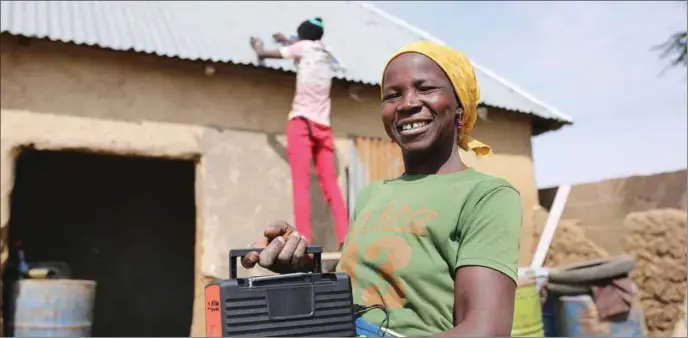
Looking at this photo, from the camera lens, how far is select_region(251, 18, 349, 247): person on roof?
507cm

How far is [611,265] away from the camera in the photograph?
486cm

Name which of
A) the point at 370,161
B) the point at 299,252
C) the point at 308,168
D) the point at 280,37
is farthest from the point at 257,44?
the point at 299,252

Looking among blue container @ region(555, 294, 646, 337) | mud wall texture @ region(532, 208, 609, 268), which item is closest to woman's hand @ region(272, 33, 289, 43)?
blue container @ region(555, 294, 646, 337)

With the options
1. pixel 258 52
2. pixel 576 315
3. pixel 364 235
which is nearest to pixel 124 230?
pixel 258 52

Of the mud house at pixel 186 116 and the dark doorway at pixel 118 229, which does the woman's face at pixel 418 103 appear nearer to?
the mud house at pixel 186 116

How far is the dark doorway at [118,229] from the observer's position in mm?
8172

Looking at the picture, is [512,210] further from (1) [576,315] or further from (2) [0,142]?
(2) [0,142]

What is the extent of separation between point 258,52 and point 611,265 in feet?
11.3

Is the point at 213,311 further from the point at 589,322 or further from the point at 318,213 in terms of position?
the point at 318,213

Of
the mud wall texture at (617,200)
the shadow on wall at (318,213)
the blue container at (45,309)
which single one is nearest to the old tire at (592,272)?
the shadow on wall at (318,213)

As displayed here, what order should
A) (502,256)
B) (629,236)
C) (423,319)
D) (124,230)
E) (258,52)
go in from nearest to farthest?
(502,256)
(423,319)
(258,52)
(629,236)
(124,230)

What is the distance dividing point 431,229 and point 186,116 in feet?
14.5

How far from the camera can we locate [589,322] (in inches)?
189

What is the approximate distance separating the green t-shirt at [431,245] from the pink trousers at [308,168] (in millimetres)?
3271
